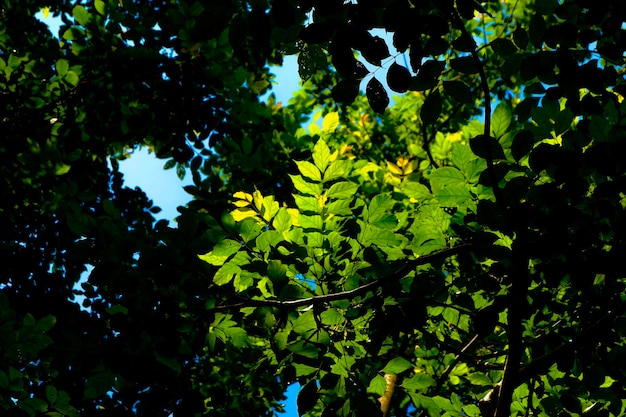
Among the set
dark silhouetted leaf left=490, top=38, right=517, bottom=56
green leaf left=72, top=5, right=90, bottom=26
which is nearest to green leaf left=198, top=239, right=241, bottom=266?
dark silhouetted leaf left=490, top=38, right=517, bottom=56

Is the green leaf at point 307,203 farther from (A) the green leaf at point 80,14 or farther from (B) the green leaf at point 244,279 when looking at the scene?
(A) the green leaf at point 80,14

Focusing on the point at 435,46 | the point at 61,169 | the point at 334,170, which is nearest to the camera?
the point at 435,46

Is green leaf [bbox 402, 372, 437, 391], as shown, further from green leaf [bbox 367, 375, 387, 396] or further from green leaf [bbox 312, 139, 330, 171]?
green leaf [bbox 312, 139, 330, 171]

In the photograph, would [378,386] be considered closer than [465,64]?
No

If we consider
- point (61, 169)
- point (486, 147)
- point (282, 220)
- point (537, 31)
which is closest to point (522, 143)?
point (486, 147)

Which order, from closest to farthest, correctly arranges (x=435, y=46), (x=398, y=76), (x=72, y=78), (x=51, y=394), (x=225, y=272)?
(x=398, y=76) → (x=435, y=46) → (x=225, y=272) → (x=51, y=394) → (x=72, y=78)

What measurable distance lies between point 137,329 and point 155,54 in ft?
8.32

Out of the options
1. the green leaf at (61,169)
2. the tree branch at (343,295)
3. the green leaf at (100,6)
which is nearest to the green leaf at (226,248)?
the tree branch at (343,295)

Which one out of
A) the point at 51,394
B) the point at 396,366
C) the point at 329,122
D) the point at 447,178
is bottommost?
the point at 51,394

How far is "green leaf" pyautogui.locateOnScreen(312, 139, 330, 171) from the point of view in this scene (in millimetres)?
2195

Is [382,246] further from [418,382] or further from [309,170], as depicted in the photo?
[418,382]

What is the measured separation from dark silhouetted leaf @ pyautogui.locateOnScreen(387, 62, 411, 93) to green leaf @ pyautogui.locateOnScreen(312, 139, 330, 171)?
2.59 ft

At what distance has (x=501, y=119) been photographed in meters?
2.02

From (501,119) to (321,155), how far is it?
890 mm
